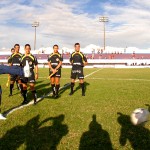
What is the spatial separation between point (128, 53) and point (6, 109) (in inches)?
2489

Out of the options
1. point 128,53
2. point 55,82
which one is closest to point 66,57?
point 128,53

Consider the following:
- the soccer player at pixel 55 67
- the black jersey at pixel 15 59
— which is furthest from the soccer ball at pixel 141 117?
the black jersey at pixel 15 59

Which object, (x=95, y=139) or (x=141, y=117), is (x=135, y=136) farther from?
(x=141, y=117)

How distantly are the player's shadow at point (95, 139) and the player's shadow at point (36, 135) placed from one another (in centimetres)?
51

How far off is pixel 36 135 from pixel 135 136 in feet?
7.02

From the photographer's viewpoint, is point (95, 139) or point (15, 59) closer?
point (95, 139)

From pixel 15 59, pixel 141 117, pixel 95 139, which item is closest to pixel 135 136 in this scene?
pixel 95 139

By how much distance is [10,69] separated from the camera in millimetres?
6414

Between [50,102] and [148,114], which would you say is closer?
[148,114]

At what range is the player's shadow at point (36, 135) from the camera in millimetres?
5605

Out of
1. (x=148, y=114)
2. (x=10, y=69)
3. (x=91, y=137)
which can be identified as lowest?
(x=91, y=137)

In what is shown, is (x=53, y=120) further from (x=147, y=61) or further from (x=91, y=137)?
(x=147, y=61)

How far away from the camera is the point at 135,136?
6.20 meters

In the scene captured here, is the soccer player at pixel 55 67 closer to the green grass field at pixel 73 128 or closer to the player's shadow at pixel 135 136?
the green grass field at pixel 73 128
